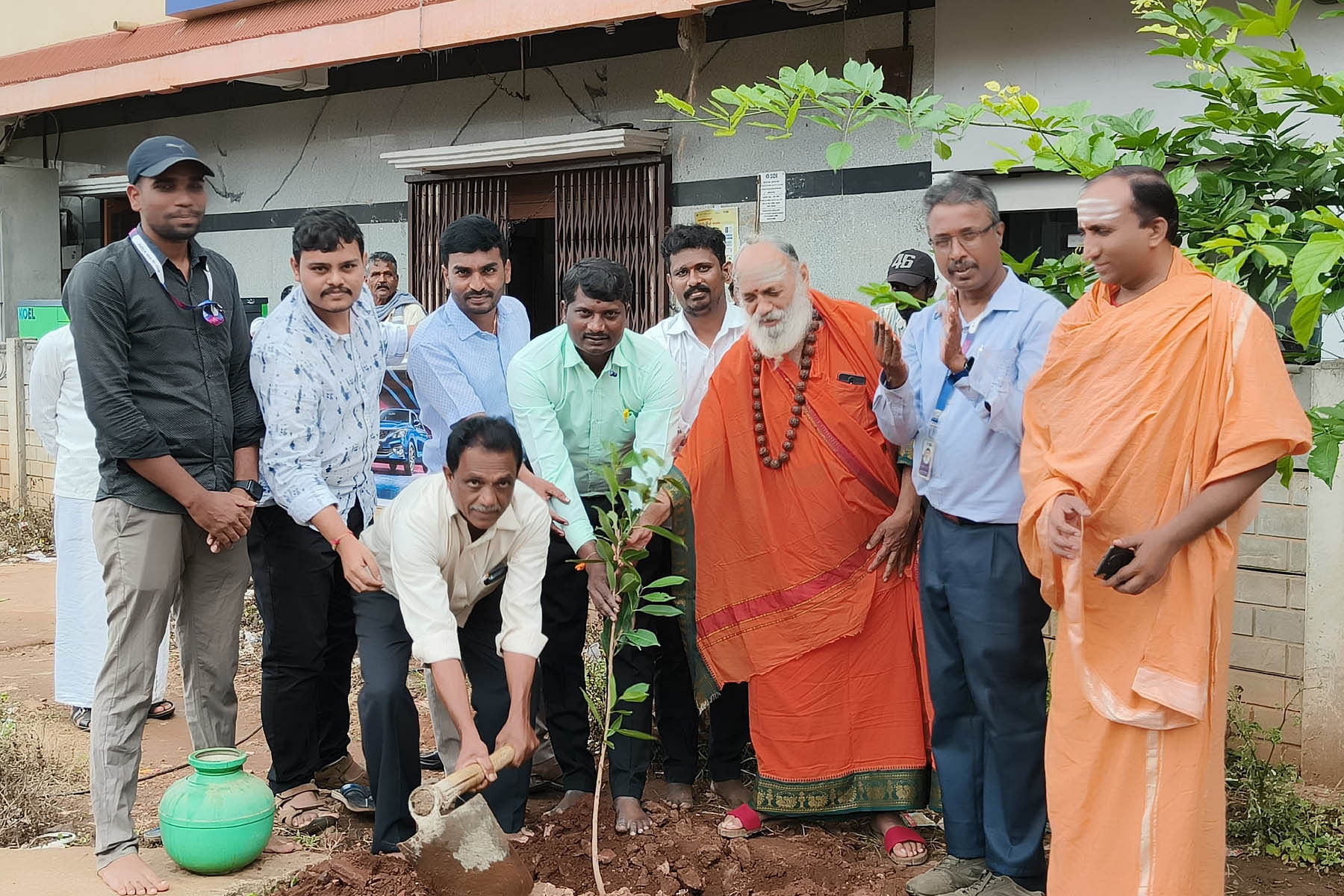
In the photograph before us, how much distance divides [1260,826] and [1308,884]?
0.92 ft

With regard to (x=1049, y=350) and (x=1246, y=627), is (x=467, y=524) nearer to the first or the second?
(x=1049, y=350)

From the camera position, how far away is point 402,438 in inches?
302

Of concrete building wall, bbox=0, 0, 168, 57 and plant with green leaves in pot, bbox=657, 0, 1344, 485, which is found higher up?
concrete building wall, bbox=0, 0, 168, 57

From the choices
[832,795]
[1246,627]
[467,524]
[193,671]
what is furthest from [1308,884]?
[193,671]

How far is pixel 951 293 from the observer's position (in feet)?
12.1

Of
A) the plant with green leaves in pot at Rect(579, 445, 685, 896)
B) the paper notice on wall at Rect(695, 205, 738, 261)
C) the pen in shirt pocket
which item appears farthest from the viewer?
the paper notice on wall at Rect(695, 205, 738, 261)

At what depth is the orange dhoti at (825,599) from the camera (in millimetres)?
4230

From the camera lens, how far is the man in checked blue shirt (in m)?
3.64

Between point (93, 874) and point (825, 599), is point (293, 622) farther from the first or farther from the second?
point (825, 599)

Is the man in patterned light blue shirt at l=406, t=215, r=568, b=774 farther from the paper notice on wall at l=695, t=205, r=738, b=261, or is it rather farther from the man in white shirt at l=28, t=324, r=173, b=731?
the paper notice on wall at l=695, t=205, r=738, b=261

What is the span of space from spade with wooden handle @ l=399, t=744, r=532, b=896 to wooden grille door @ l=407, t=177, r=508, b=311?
554cm

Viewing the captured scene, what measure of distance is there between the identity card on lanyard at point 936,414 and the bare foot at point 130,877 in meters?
2.59

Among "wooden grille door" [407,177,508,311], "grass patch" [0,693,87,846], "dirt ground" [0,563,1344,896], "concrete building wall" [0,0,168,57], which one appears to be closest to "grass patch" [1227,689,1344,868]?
"dirt ground" [0,563,1344,896]

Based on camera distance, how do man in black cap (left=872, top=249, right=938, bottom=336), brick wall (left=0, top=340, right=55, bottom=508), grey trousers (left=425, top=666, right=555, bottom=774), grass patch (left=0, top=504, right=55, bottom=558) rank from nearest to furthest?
grey trousers (left=425, top=666, right=555, bottom=774) → man in black cap (left=872, top=249, right=938, bottom=336) → grass patch (left=0, top=504, right=55, bottom=558) → brick wall (left=0, top=340, right=55, bottom=508)
